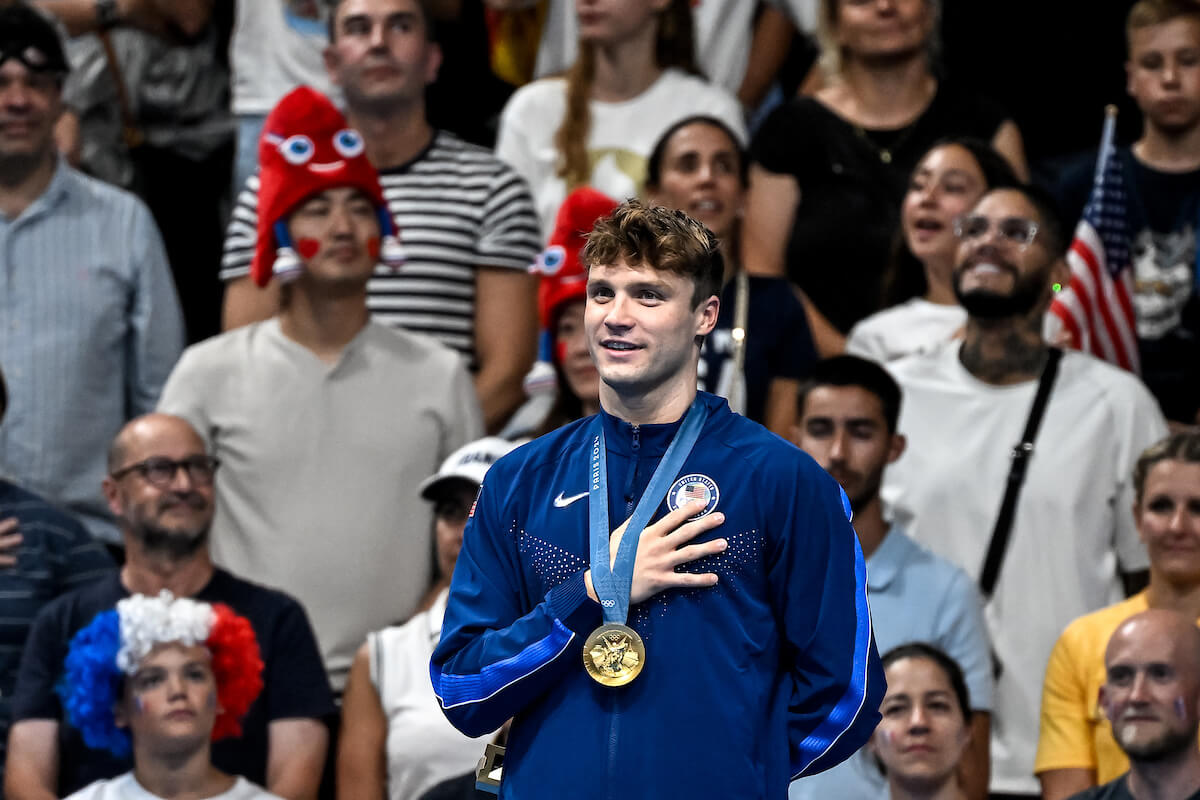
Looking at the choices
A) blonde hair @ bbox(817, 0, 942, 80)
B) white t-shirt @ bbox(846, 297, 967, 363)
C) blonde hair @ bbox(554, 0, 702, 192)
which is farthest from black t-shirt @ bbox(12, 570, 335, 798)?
blonde hair @ bbox(817, 0, 942, 80)

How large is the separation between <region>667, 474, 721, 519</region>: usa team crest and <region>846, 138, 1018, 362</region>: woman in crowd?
11.2ft

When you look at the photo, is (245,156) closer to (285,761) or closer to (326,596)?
(326,596)

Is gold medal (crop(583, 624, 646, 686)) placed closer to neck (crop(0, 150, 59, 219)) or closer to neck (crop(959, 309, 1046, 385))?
neck (crop(959, 309, 1046, 385))

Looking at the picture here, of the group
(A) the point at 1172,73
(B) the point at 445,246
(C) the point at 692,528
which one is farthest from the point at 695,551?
(A) the point at 1172,73

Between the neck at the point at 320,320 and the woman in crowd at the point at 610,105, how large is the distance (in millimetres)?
1283

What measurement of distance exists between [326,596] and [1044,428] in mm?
2212

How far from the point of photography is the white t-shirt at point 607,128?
23.8ft

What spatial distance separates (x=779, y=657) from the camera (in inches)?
125

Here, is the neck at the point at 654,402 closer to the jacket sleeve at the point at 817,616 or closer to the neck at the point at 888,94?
the jacket sleeve at the point at 817,616

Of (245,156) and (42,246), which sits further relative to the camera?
(245,156)

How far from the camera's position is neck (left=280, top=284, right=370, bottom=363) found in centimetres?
619

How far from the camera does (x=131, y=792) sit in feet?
17.3

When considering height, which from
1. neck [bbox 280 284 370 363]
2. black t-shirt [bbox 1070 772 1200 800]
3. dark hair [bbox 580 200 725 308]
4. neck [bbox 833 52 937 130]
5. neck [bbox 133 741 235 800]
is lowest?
neck [bbox 133 741 235 800]

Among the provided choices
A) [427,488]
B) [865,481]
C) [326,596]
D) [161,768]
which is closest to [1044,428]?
[865,481]
